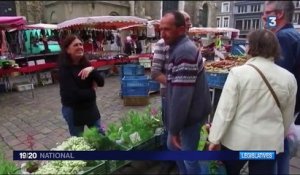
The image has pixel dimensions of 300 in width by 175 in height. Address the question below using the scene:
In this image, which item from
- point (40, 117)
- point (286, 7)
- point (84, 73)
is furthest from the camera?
point (40, 117)

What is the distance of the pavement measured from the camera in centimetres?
471

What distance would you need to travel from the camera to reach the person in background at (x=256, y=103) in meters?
1.92

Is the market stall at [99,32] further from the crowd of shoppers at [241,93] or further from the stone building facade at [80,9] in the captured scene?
the stone building facade at [80,9]

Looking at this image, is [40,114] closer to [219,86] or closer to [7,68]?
[7,68]

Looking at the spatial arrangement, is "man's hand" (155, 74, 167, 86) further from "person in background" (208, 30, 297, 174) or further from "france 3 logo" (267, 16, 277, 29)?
"france 3 logo" (267, 16, 277, 29)

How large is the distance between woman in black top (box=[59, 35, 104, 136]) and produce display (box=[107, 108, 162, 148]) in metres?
0.43

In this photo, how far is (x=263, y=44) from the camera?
1965 millimetres

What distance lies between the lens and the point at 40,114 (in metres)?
6.55

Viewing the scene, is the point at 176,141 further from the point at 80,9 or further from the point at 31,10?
the point at 80,9

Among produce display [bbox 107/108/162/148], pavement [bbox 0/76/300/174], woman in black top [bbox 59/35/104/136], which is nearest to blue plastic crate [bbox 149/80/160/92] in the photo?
pavement [bbox 0/76/300/174]

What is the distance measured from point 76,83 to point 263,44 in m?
1.95

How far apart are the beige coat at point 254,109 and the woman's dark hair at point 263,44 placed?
0.15 feet

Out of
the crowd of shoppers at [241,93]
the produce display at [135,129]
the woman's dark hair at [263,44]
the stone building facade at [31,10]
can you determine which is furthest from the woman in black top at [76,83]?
the stone building facade at [31,10]

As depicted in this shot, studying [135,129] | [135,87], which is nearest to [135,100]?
[135,87]
